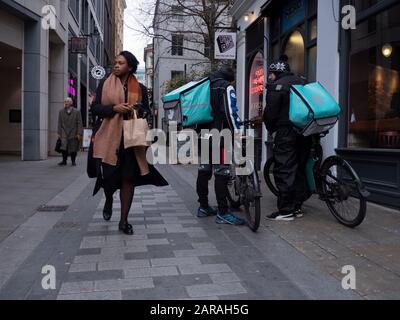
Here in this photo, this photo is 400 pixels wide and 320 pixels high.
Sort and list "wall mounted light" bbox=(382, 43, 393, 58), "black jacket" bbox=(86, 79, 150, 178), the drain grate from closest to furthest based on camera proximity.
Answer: "black jacket" bbox=(86, 79, 150, 178) → the drain grate → "wall mounted light" bbox=(382, 43, 393, 58)

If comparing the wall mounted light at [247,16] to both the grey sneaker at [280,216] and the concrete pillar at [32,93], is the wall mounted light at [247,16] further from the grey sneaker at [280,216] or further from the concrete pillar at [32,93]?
the grey sneaker at [280,216]

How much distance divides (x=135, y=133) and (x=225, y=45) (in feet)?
30.6

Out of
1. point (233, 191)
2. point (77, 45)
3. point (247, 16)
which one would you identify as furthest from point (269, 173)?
point (77, 45)

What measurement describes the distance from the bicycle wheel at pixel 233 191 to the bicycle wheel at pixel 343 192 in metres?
1.06

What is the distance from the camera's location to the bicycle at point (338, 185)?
208 inches

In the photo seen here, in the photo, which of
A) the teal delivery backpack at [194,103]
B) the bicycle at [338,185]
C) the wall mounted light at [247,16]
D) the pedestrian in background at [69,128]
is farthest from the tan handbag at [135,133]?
the wall mounted light at [247,16]

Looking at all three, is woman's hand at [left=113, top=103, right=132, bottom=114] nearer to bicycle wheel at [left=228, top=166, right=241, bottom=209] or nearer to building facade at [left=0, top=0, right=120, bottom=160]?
bicycle wheel at [left=228, top=166, right=241, bottom=209]

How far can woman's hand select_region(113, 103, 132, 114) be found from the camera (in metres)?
5.08

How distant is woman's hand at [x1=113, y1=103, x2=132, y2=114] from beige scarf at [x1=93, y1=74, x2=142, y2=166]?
0.38 ft

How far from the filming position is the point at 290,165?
19.5 ft

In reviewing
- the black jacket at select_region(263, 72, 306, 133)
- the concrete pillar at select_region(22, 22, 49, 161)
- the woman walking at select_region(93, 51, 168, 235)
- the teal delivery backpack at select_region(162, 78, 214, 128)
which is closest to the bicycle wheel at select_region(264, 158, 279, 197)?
the black jacket at select_region(263, 72, 306, 133)

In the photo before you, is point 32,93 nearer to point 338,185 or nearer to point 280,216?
point 280,216

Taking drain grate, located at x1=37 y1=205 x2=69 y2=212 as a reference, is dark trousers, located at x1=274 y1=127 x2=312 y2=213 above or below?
above

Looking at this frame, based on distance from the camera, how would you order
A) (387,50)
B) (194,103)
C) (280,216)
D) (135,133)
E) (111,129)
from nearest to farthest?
1. (135,133)
2. (111,129)
3. (194,103)
4. (280,216)
5. (387,50)
